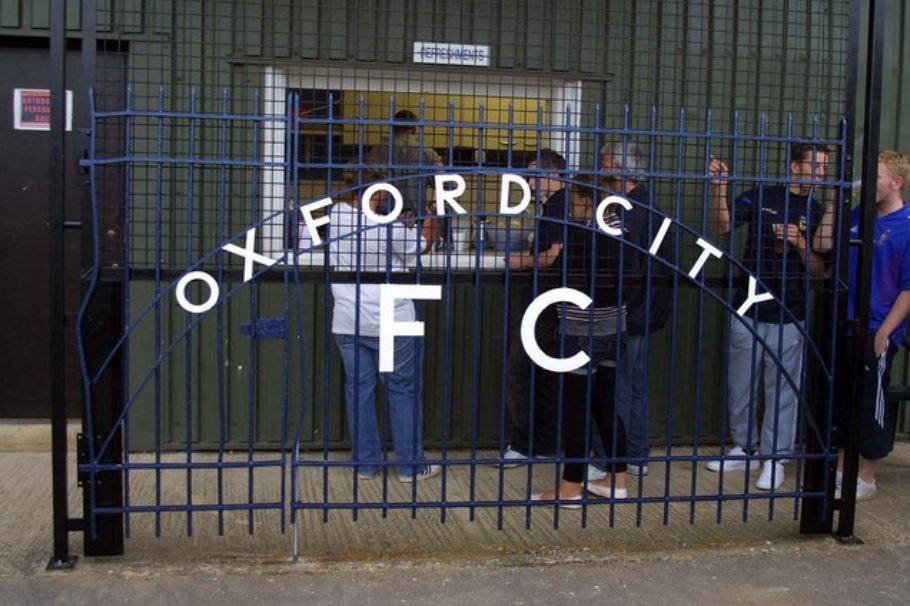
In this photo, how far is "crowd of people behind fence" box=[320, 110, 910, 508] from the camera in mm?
4082

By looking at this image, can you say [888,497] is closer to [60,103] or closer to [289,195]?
[289,195]

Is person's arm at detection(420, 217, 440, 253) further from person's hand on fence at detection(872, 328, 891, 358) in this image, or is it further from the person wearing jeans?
person's hand on fence at detection(872, 328, 891, 358)

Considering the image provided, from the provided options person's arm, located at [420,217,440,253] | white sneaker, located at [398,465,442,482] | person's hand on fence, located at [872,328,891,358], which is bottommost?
white sneaker, located at [398,465,442,482]

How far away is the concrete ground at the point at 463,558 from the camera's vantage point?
374 cm

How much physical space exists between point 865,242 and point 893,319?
703mm

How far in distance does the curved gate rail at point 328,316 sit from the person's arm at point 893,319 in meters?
0.35

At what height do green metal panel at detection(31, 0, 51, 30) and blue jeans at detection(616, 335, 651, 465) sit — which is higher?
green metal panel at detection(31, 0, 51, 30)

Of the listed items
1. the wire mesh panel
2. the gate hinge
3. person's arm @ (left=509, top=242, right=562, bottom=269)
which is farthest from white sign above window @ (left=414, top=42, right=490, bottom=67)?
the gate hinge

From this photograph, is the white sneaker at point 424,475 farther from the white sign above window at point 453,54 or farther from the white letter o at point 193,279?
the white sign above window at point 453,54

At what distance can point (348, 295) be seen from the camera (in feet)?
16.3

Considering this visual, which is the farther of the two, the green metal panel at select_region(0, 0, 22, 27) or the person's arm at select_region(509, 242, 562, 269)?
the green metal panel at select_region(0, 0, 22, 27)

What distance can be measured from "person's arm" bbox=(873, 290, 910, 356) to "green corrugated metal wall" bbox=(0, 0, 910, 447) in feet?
3.30

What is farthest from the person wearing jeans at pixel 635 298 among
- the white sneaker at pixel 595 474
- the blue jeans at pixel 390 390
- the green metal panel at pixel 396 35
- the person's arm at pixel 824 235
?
the green metal panel at pixel 396 35

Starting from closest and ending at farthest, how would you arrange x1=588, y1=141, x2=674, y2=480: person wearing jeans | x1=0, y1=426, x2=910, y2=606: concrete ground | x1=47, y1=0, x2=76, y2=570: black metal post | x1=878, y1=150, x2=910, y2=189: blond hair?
x1=47, y1=0, x2=76, y2=570: black metal post, x1=0, y1=426, x2=910, y2=606: concrete ground, x1=588, y1=141, x2=674, y2=480: person wearing jeans, x1=878, y1=150, x2=910, y2=189: blond hair
